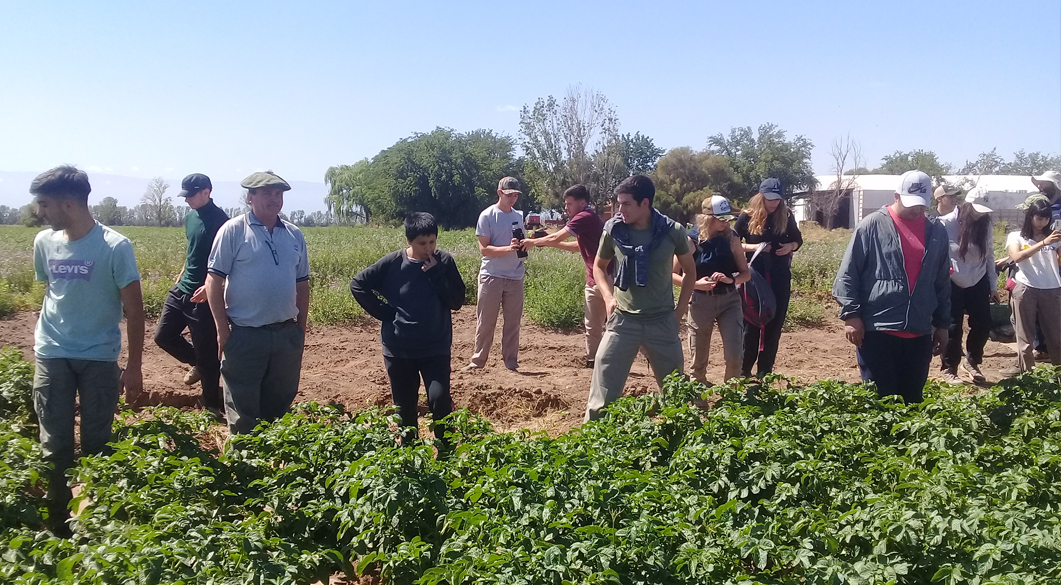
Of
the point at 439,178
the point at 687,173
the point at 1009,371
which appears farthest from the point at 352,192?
the point at 1009,371

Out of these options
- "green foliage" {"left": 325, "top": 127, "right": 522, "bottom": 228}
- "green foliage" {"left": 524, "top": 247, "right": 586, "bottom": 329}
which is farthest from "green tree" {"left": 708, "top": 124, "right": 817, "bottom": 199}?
"green foliage" {"left": 524, "top": 247, "right": 586, "bottom": 329}

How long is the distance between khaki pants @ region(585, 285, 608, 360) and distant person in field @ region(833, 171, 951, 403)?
287cm

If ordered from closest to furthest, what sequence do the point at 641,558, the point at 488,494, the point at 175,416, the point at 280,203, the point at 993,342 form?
the point at 641,558 < the point at 488,494 < the point at 175,416 < the point at 280,203 < the point at 993,342

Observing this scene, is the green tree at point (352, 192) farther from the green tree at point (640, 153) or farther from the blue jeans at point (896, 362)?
the blue jeans at point (896, 362)

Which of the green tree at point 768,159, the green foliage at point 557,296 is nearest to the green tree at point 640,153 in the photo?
the green tree at point 768,159

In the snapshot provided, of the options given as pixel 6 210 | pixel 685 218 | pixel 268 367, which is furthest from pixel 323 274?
pixel 6 210

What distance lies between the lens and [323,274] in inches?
585

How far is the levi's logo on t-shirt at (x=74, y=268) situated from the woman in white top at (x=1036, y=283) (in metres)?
6.72

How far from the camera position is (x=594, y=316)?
25.1ft

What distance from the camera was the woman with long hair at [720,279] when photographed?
6.03 meters

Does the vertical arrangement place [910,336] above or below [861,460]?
above

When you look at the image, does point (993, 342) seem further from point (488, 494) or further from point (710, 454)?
point (488, 494)

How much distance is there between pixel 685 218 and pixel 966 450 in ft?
133

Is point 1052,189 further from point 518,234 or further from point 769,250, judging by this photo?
point 518,234
